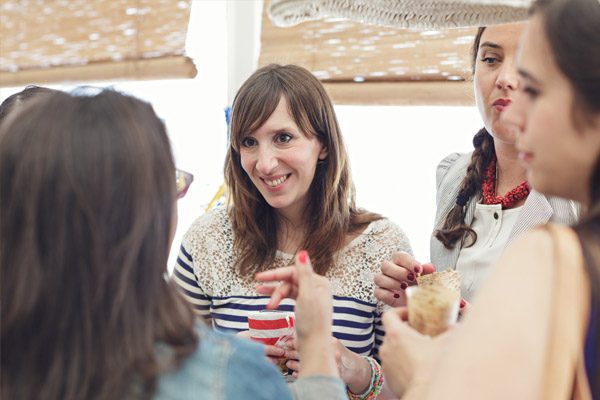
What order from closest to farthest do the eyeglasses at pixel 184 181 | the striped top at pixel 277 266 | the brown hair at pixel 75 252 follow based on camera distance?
the brown hair at pixel 75 252, the striped top at pixel 277 266, the eyeglasses at pixel 184 181

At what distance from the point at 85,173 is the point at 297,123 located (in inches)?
40.0

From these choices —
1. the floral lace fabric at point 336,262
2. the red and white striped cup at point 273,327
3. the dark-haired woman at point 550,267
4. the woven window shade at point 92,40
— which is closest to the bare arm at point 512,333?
the dark-haired woman at point 550,267

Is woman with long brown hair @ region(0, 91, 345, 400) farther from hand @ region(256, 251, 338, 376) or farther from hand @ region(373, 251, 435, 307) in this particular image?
hand @ region(373, 251, 435, 307)

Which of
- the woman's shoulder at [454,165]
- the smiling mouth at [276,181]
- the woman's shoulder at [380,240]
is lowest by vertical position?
the woman's shoulder at [380,240]

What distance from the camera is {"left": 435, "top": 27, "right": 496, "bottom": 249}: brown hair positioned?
1.89 metres

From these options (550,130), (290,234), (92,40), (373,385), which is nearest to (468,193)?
(290,234)

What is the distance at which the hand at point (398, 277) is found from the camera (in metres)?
1.64

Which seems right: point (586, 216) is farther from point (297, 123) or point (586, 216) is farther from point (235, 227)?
point (235, 227)

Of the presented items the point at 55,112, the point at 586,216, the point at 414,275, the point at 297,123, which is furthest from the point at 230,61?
the point at 586,216

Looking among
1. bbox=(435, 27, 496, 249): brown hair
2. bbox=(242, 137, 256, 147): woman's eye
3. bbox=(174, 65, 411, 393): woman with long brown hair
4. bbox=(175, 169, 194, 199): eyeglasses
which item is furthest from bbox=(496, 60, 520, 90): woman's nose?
bbox=(175, 169, 194, 199): eyeglasses

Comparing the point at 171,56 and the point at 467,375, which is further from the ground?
the point at 467,375

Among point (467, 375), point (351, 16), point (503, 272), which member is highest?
point (351, 16)

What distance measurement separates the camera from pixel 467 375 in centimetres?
79

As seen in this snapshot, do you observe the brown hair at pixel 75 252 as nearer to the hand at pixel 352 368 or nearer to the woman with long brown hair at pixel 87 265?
the woman with long brown hair at pixel 87 265
